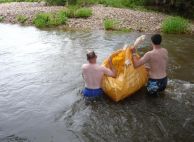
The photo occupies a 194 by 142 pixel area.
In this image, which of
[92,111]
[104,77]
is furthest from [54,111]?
[104,77]

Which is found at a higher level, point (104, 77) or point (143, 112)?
point (104, 77)

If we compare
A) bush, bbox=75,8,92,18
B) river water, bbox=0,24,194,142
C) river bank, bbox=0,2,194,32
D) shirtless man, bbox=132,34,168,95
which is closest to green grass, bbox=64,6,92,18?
bush, bbox=75,8,92,18

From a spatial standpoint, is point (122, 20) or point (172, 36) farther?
point (122, 20)

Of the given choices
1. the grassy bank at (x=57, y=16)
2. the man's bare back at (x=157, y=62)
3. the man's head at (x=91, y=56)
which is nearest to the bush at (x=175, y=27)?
the grassy bank at (x=57, y=16)

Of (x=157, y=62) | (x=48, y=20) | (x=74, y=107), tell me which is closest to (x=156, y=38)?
(x=157, y=62)

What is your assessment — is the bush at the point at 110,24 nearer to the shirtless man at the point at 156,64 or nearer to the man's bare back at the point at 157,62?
the shirtless man at the point at 156,64

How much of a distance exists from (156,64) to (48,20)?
38.8 feet

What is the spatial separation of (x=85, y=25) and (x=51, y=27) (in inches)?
69.3

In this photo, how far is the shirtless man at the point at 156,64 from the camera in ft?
22.8

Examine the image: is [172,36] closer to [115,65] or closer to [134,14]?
[134,14]

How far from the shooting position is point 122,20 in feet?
58.3

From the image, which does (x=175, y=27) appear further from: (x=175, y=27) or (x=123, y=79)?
(x=123, y=79)

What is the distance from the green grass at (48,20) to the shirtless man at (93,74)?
10.9 m

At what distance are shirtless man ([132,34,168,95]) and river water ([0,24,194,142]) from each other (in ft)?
1.10
